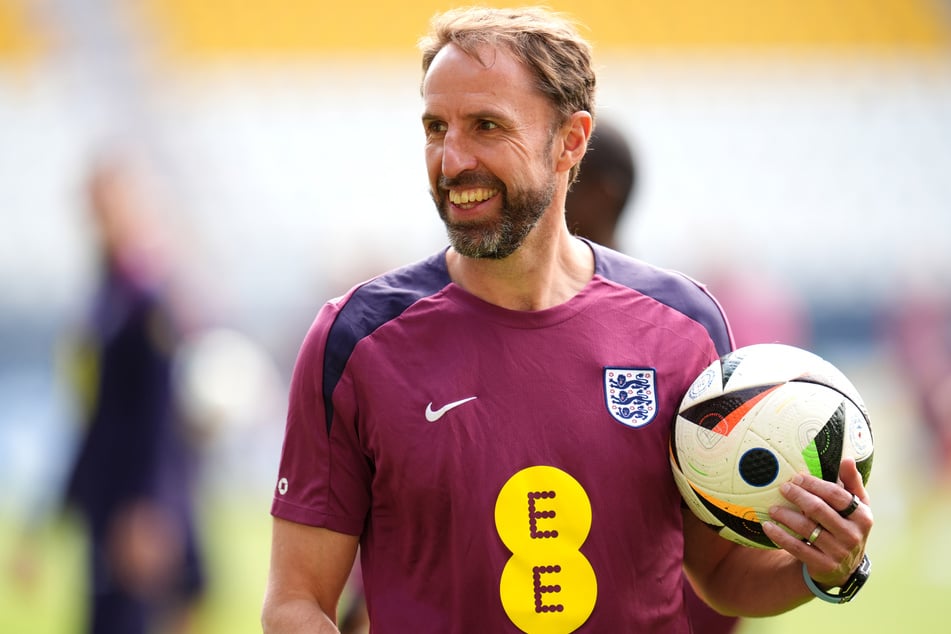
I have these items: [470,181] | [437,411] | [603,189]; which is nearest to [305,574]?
[437,411]

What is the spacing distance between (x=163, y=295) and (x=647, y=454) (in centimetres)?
406

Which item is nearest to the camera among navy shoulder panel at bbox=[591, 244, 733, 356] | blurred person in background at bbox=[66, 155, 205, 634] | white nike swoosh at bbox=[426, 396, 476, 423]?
white nike swoosh at bbox=[426, 396, 476, 423]

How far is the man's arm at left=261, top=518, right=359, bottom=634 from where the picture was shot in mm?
3025

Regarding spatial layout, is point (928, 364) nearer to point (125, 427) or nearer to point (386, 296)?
point (125, 427)

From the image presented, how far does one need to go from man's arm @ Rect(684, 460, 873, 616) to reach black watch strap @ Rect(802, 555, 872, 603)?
3 centimetres

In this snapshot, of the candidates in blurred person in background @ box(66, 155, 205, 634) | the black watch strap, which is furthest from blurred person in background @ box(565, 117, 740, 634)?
blurred person in background @ box(66, 155, 205, 634)

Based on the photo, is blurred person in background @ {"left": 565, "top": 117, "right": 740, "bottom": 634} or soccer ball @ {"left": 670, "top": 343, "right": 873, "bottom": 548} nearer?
soccer ball @ {"left": 670, "top": 343, "right": 873, "bottom": 548}

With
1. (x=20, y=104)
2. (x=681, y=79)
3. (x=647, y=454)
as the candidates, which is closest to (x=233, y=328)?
(x=20, y=104)

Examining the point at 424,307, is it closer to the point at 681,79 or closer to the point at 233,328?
the point at 233,328

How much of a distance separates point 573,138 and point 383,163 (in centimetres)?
1836

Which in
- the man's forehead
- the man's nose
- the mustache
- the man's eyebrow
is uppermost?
the man's forehead

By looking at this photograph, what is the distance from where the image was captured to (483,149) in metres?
3.09

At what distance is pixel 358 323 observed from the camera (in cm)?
316

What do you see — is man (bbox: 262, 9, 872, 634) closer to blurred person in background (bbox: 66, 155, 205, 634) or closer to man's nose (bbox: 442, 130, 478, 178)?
man's nose (bbox: 442, 130, 478, 178)
